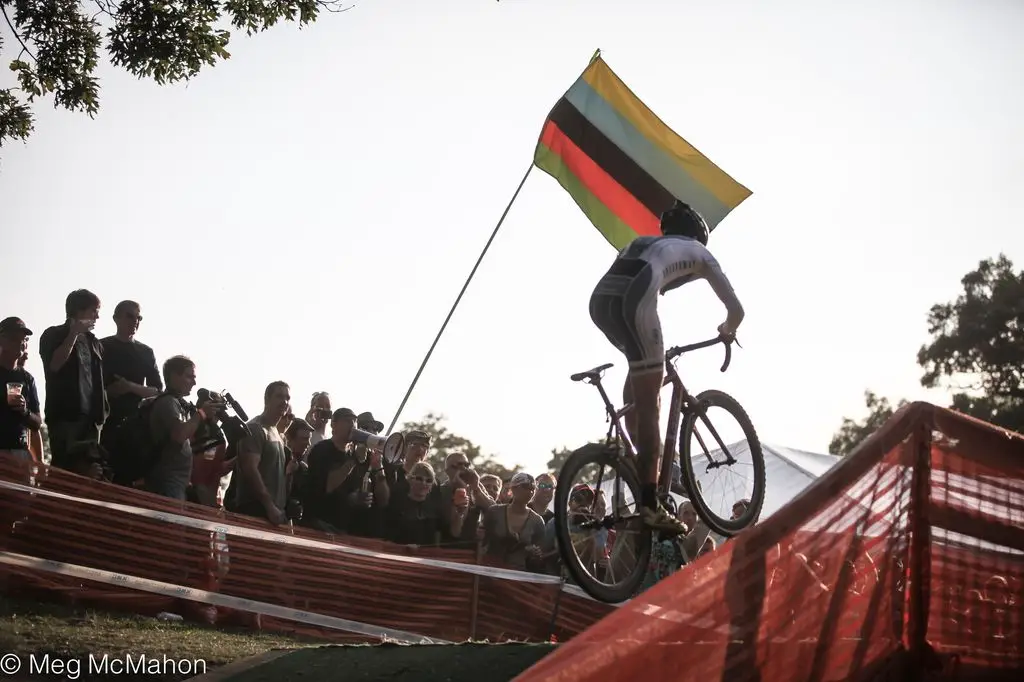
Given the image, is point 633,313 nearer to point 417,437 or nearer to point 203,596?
point 203,596

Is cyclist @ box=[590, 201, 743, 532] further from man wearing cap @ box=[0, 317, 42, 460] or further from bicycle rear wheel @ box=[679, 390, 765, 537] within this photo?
man wearing cap @ box=[0, 317, 42, 460]

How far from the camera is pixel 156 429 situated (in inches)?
351

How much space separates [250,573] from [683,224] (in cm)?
468

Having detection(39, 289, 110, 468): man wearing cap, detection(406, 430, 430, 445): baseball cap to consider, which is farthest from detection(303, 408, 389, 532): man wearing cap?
detection(39, 289, 110, 468): man wearing cap

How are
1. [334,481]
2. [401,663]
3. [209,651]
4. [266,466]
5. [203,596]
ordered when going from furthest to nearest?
[334,481], [266,466], [203,596], [209,651], [401,663]

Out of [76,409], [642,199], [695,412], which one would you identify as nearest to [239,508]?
[76,409]

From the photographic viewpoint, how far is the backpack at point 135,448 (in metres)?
8.92

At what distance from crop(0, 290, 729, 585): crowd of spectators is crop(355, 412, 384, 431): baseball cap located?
0.05 feet

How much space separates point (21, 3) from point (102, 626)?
7.26 metres

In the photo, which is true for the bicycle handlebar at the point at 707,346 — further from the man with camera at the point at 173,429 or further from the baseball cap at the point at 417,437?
the baseball cap at the point at 417,437

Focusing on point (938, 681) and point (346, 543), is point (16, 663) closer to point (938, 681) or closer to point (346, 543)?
point (346, 543)

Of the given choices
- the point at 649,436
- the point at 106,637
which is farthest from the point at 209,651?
the point at 649,436

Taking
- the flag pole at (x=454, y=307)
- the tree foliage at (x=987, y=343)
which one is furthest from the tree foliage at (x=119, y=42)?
the tree foliage at (x=987, y=343)

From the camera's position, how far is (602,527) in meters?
6.34
